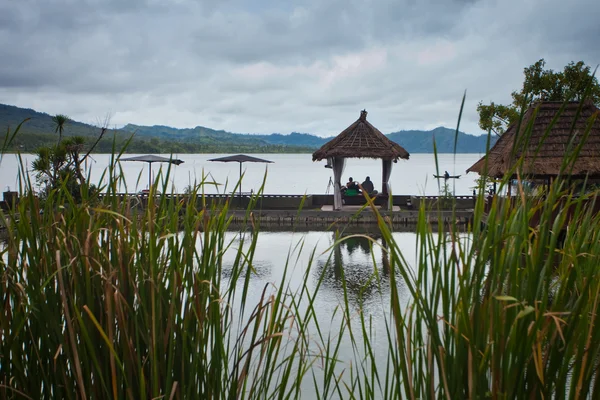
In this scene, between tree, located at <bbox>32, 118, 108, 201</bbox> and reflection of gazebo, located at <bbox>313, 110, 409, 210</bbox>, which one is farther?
reflection of gazebo, located at <bbox>313, 110, 409, 210</bbox>

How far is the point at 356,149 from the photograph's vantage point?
18.8 metres

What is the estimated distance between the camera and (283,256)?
12.3 meters

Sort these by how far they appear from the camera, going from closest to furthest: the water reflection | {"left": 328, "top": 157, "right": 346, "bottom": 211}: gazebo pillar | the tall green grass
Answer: the tall green grass → the water reflection → {"left": 328, "top": 157, "right": 346, "bottom": 211}: gazebo pillar

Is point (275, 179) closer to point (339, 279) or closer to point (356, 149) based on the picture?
point (356, 149)

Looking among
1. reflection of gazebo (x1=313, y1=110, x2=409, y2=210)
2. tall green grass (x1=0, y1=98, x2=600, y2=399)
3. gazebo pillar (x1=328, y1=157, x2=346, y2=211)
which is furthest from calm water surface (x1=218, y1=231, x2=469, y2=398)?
reflection of gazebo (x1=313, y1=110, x2=409, y2=210)

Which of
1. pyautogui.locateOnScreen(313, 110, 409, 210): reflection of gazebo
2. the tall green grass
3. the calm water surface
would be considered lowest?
the calm water surface

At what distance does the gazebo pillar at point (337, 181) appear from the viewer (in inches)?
721

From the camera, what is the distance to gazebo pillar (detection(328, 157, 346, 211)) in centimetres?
1831

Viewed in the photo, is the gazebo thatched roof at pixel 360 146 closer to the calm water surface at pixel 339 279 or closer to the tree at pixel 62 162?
the calm water surface at pixel 339 279

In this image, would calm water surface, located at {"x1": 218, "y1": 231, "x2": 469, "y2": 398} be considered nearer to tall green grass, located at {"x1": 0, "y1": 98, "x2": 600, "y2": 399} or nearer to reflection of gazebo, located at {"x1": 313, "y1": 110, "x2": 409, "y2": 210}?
tall green grass, located at {"x1": 0, "y1": 98, "x2": 600, "y2": 399}

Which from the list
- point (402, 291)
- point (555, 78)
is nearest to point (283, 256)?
point (402, 291)

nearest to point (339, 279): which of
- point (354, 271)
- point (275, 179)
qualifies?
point (354, 271)

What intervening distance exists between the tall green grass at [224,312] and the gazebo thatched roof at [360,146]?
1700 centimetres

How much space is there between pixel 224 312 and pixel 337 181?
1683 centimetres
